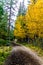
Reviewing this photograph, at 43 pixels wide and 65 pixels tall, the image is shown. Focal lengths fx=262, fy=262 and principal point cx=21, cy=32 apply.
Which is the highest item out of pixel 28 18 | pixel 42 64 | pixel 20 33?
pixel 42 64

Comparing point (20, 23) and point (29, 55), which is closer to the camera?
point (29, 55)

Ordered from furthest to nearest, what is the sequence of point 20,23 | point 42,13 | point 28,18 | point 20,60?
point 20,23 → point 28,18 → point 42,13 → point 20,60

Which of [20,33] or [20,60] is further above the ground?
[20,60]

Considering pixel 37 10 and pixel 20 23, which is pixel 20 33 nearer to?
pixel 20 23

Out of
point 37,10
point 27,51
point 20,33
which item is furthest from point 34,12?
point 27,51

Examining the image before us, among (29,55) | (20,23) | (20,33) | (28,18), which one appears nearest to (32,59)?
(29,55)

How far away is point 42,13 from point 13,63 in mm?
29231

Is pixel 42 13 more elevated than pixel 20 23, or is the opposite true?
pixel 42 13

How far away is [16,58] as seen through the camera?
71.9 inches

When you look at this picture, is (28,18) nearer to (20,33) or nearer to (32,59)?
(20,33)

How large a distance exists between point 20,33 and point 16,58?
43800mm

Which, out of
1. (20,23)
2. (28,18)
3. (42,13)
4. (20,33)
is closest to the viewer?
(42,13)

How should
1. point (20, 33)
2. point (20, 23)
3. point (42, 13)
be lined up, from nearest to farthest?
1. point (42, 13)
2. point (20, 33)
3. point (20, 23)

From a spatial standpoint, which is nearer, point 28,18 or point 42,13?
point 42,13
